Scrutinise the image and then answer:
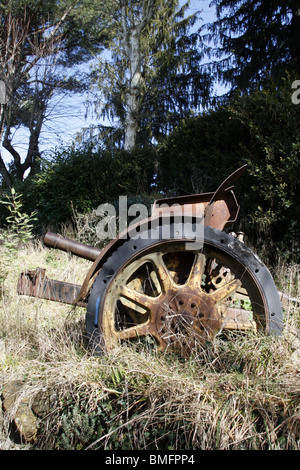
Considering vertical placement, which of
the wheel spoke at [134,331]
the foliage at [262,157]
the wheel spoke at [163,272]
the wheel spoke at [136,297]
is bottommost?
the wheel spoke at [134,331]

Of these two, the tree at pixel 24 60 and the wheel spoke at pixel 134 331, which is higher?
the tree at pixel 24 60

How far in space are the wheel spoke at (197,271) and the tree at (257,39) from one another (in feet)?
25.9

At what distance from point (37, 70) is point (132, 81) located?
3.06 metres

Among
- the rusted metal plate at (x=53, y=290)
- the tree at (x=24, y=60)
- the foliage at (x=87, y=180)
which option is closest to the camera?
the rusted metal plate at (x=53, y=290)

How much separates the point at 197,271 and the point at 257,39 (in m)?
10.4

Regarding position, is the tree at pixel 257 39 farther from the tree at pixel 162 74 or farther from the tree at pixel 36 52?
the tree at pixel 36 52

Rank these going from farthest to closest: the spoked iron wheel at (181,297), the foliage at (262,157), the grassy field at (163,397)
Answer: the foliage at (262,157), the spoked iron wheel at (181,297), the grassy field at (163,397)

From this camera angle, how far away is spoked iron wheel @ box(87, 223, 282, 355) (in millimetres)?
2258

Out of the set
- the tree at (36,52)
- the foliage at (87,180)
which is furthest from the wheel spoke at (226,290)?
the tree at (36,52)

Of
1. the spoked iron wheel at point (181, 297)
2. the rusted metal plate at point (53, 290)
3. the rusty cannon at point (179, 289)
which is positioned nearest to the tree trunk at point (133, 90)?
the rusted metal plate at point (53, 290)

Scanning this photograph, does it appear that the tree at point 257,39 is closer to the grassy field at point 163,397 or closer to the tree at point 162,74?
the tree at point 162,74

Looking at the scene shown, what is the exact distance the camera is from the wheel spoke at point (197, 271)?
2332 millimetres

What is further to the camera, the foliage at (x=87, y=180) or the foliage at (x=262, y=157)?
the foliage at (x=87, y=180)
